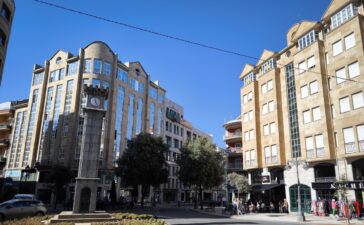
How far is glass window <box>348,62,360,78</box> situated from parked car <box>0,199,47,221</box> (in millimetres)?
30263

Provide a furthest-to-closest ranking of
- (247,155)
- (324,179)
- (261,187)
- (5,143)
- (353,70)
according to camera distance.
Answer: (5,143), (247,155), (261,187), (324,179), (353,70)

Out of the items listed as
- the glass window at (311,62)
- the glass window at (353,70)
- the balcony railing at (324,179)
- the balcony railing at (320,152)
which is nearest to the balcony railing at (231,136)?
the glass window at (311,62)

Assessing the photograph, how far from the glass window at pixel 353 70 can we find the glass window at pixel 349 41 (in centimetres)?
186

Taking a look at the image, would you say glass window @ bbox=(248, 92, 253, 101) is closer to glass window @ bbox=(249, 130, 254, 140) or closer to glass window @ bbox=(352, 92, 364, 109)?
glass window @ bbox=(249, 130, 254, 140)

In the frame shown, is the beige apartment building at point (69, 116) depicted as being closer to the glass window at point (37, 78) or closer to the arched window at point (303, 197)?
the glass window at point (37, 78)

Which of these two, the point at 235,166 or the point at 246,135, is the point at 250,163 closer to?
the point at 246,135

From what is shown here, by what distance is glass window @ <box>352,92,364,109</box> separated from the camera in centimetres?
2736

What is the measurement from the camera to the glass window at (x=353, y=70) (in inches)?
1106

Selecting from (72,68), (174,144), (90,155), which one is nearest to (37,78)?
(72,68)

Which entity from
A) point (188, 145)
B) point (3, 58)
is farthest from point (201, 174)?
point (3, 58)

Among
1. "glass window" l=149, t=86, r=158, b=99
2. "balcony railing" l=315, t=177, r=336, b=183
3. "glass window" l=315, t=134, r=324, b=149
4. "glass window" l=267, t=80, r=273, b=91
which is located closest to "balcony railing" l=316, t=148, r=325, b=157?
"glass window" l=315, t=134, r=324, b=149

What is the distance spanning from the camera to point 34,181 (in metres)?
55.2

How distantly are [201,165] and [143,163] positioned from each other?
7.89 m

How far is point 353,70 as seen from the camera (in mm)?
28500
